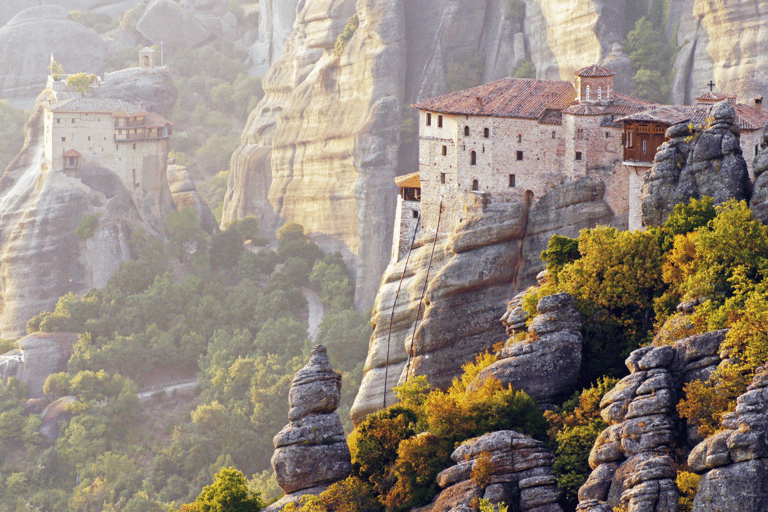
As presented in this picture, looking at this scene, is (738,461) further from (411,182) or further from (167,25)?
(167,25)

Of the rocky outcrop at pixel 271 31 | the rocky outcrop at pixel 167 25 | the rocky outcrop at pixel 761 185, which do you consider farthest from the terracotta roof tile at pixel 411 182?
the rocky outcrop at pixel 167 25

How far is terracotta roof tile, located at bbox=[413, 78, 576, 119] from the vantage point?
59.5 meters

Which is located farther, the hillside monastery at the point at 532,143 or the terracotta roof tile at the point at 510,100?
the terracotta roof tile at the point at 510,100

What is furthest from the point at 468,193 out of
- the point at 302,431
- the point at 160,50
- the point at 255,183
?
the point at 160,50

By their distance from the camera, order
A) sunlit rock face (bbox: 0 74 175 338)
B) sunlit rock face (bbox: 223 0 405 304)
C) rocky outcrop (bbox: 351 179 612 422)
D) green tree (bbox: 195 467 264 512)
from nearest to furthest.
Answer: green tree (bbox: 195 467 264 512) → rocky outcrop (bbox: 351 179 612 422) → sunlit rock face (bbox: 223 0 405 304) → sunlit rock face (bbox: 0 74 175 338)

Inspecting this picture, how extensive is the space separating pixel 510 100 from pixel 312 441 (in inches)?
858

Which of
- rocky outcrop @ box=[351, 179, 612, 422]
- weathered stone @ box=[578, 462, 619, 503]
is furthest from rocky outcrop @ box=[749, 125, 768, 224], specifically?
weathered stone @ box=[578, 462, 619, 503]

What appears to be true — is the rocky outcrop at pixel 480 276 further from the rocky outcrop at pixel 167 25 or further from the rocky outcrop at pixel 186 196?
the rocky outcrop at pixel 167 25

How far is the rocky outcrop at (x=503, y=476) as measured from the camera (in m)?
39.9

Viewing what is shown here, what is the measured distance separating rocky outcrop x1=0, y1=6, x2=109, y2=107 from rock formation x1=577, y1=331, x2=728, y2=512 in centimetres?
10560

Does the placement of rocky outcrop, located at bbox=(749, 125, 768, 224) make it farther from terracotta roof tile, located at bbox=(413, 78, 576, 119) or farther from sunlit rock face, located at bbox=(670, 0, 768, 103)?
sunlit rock face, located at bbox=(670, 0, 768, 103)

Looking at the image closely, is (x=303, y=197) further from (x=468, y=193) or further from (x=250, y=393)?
(x=468, y=193)

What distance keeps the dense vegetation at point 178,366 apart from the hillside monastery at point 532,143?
22032 millimetres

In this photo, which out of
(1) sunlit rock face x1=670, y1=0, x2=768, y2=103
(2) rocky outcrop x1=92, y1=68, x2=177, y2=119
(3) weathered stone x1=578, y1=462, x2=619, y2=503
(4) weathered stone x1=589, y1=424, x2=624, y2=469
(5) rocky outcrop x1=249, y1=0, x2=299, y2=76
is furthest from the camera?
(5) rocky outcrop x1=249, y1=0, x2=299, y2=76
